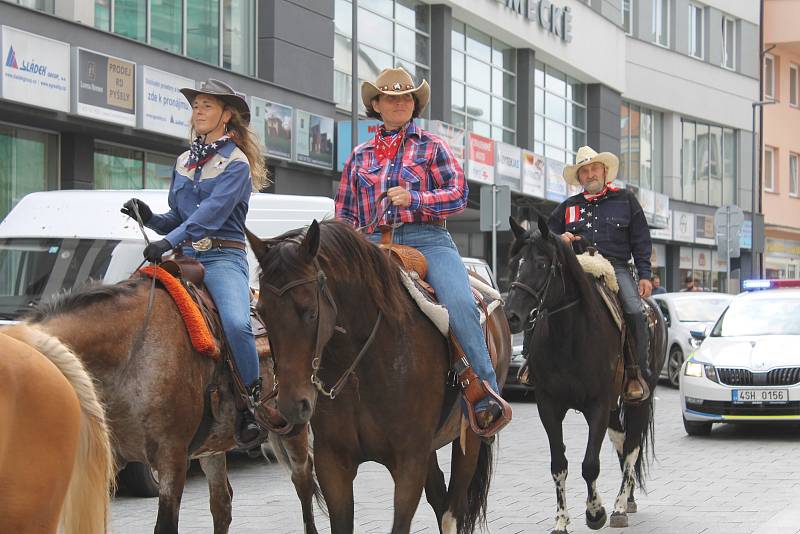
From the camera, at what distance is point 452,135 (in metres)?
28.5

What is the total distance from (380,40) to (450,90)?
10.4 feet

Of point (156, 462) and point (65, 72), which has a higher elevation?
point (65, 72)

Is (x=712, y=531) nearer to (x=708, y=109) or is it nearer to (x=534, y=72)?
(x=534, y=72)

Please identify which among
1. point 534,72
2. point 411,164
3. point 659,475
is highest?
point 534,72

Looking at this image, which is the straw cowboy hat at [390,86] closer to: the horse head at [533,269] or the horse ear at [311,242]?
the horse ear at [311,242]

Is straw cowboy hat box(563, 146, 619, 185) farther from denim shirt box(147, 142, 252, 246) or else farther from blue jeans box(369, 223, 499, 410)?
denim shirt box(147, 142, 252, 246)

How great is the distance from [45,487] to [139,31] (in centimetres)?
1870

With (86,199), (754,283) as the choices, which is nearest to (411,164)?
(86,199)

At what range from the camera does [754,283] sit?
15.9m

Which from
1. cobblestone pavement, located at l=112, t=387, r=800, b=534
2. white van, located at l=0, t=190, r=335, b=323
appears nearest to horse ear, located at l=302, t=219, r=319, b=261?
cobblestone pavement, located at l=112, t=387, r=800, b=534

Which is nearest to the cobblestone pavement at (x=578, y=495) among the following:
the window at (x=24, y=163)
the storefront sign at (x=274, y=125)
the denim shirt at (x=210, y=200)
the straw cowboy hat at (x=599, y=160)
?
the denim shirt at (x=210, y=200)

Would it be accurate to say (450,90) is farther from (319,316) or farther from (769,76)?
(769,76)

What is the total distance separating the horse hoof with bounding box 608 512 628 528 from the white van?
426 cm

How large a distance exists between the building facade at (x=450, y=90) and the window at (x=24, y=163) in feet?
0.10
